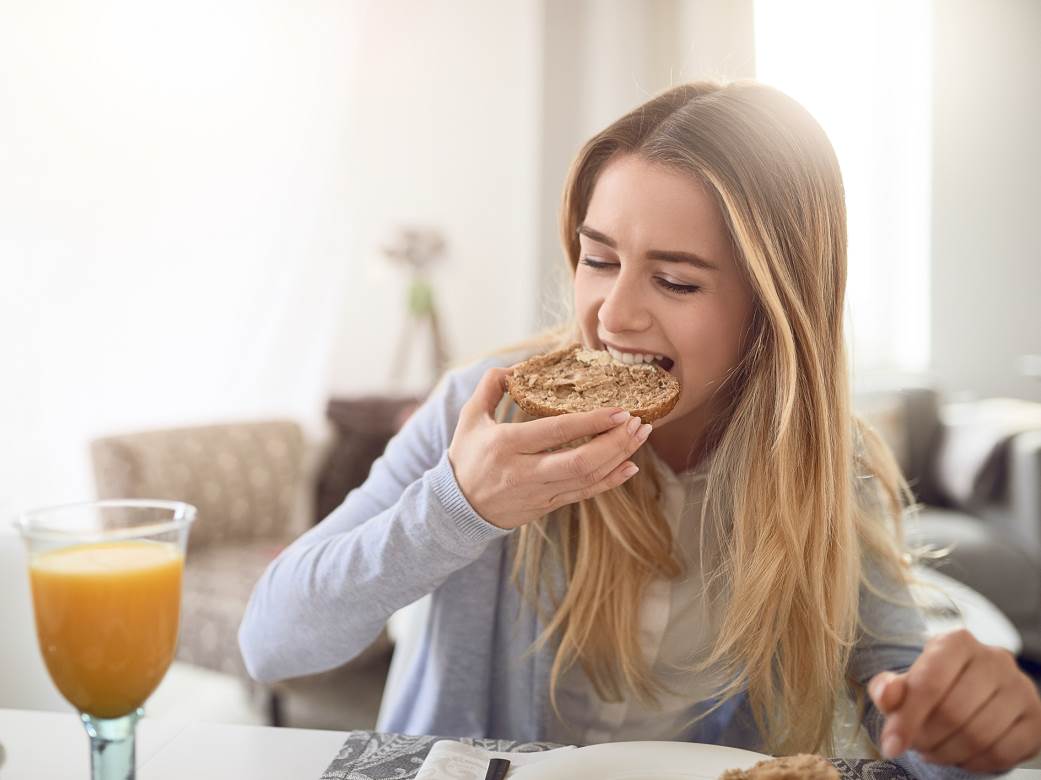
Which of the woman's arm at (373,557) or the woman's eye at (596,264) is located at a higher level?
the woman's eye at (596,264)

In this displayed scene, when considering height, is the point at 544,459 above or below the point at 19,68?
below

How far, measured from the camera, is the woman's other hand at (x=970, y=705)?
2.87 ft

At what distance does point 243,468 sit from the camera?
345cm

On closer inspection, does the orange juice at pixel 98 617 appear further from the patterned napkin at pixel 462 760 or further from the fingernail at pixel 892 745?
the fingernail at pixel 892 745

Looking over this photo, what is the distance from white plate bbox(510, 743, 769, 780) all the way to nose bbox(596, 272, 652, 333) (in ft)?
1.69

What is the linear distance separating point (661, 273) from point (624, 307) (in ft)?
0.23

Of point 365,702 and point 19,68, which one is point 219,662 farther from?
point 19,68

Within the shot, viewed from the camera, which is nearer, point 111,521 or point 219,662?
point 111,521

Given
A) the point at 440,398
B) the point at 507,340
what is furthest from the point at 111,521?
the point at 507,340

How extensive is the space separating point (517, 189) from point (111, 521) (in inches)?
187

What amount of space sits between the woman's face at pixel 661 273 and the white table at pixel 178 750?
22.6 inches

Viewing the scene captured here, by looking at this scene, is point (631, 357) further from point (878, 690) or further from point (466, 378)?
point (878, 690)

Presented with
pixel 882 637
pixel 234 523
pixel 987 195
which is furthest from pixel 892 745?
pixel 987 195

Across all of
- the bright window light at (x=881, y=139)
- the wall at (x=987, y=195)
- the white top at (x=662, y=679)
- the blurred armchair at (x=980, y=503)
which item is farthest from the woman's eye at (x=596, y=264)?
the wall at (x=987, y=195)
